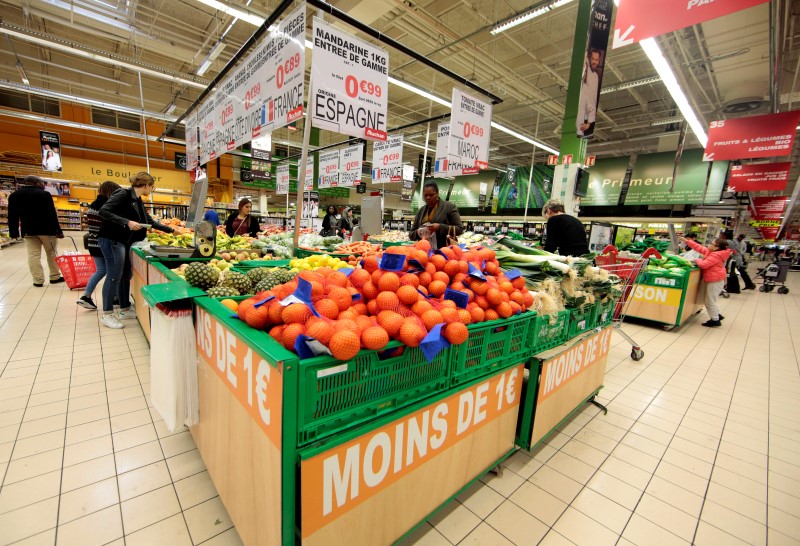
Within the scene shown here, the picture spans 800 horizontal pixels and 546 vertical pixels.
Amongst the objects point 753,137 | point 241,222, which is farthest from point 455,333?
point 753,137

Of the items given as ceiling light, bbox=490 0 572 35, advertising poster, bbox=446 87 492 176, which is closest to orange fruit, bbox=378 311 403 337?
advertising poster, bbox=446 87 492 176

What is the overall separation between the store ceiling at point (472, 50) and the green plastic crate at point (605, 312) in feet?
15.8

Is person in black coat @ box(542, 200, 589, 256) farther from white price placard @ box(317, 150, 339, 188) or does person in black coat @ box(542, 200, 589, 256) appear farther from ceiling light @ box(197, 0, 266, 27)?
white price placard @ box(317, 150, 339, 188)

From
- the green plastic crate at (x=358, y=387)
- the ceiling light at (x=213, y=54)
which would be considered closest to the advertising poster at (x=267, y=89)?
the green plastic crate at (x=358, y=387)

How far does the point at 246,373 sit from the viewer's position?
130 cm

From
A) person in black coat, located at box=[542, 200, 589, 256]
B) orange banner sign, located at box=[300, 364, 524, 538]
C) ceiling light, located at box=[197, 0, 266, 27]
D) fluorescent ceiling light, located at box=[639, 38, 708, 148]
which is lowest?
orange banner sign, located at box=[300, 364, 524, 538]

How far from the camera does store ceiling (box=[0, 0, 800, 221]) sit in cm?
699

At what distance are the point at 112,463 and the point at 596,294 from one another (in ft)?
11.9

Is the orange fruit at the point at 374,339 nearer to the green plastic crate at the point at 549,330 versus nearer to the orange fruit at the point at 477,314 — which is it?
the orange fruit at the point at 477,314

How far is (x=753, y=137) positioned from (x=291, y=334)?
10998 millimetres

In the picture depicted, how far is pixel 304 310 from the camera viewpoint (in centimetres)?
126

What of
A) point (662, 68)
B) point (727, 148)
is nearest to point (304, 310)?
point (662, 68)

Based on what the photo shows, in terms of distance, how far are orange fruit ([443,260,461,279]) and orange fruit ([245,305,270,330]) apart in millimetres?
968

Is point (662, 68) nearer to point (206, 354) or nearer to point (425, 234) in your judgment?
point (425, 234)
